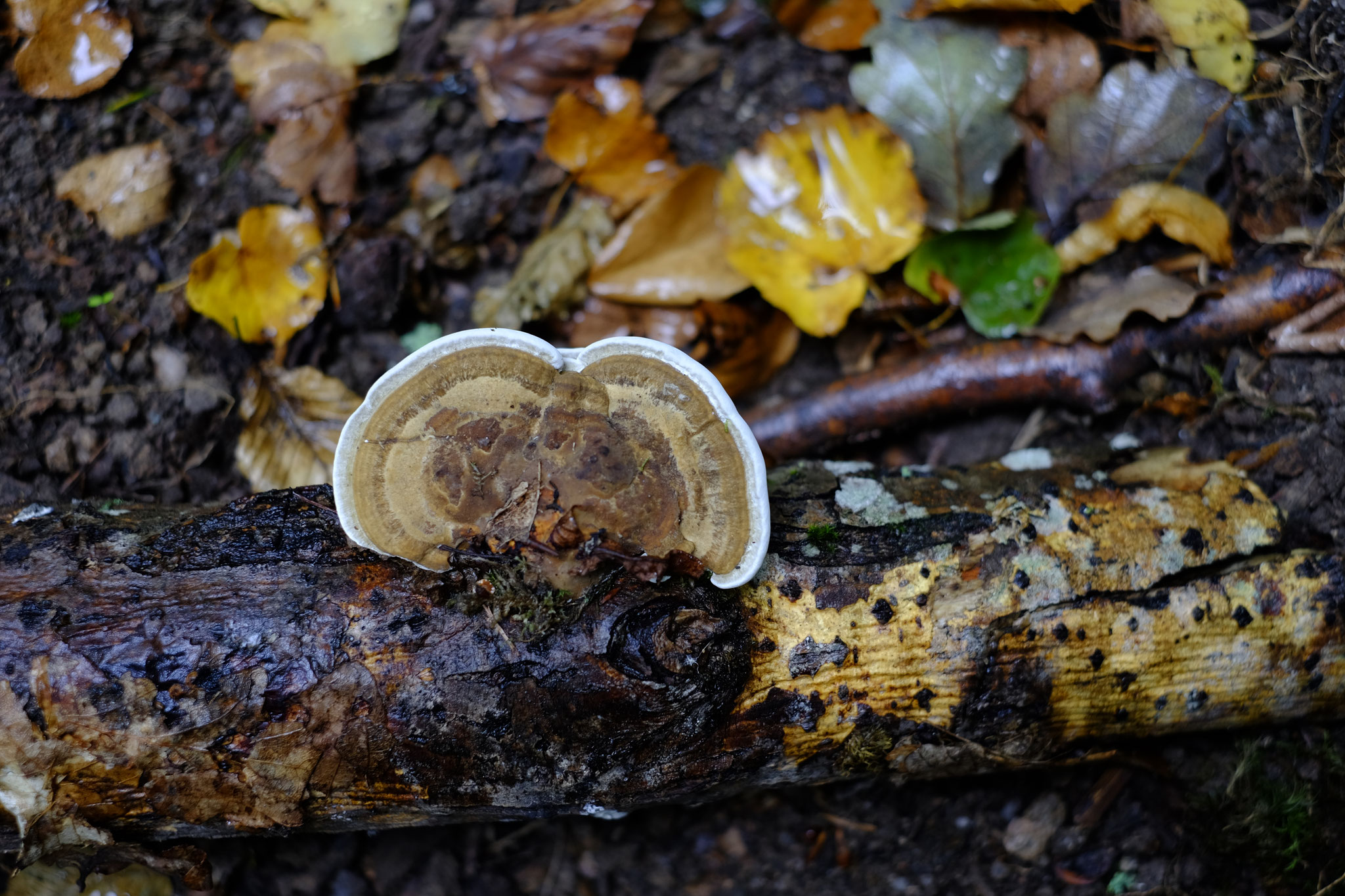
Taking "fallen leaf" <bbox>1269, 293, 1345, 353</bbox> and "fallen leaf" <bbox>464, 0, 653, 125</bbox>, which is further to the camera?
"fallen leaf" <bbox>464, 0, 653, 125</bbox>

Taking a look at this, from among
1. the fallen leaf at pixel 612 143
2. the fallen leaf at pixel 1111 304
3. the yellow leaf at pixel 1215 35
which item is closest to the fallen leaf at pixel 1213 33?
the yellow leaf at pixel 1215 35

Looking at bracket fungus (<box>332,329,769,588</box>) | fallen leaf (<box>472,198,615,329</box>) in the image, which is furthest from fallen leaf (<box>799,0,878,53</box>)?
bracket fungus (<box>332,329,769,588</box>)

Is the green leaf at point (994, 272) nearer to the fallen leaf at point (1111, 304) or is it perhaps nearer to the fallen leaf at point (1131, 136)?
the fallen leaf at point (1111, 304)

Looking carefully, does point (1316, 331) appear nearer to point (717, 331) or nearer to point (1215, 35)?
point (1215, 35)

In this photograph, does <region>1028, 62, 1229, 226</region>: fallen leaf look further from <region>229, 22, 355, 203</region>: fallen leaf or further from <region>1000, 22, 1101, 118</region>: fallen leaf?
<region>229, 22, 355, 203</region>: fallen leaf

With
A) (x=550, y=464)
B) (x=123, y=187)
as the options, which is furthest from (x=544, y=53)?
(x=550, y=464)
